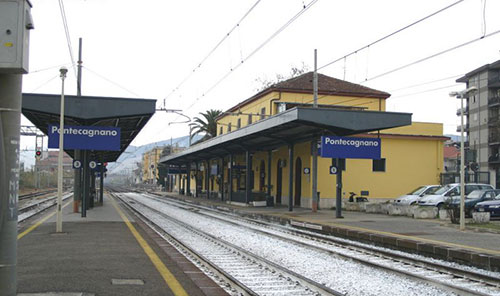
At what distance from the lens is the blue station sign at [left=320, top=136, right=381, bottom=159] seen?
73.9ft

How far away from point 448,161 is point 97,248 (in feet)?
260

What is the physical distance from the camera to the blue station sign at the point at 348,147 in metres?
22.5

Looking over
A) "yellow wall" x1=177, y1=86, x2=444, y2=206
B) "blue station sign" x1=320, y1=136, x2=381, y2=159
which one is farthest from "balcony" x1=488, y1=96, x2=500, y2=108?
"blue station sign" x1=320, y1=136, x2=381, y2=159

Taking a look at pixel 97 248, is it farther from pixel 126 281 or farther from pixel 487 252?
pixel 487 252

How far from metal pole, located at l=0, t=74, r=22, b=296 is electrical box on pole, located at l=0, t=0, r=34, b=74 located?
8.7 inches

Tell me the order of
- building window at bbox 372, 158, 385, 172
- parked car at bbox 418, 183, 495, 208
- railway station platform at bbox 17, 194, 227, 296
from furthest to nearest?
building window at bbox 372, 158, 385, 172
parked car at bbox 418, 183, 495, 208
railway station platform at bbox 17, 194, 227, 296

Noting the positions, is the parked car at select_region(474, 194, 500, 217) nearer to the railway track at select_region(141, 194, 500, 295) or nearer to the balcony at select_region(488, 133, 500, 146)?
the railway track at select_region(141, 194, 500, 295)

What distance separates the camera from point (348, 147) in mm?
22750

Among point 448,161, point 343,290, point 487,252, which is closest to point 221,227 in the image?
point 487,252

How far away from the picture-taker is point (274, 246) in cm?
1448

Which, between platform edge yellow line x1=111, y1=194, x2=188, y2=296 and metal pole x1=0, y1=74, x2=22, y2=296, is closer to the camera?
metal pole x1=0, y1=74, x2=22, y2=296

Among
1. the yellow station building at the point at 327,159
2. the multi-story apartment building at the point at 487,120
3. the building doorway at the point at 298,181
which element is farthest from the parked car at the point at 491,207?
the multi-story apartment building at the point at 487,120

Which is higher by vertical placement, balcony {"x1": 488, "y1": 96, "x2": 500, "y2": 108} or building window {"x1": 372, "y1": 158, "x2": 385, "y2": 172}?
balcony {"x1": 488, "y1": 96, "x2": 500, "y2": 108}

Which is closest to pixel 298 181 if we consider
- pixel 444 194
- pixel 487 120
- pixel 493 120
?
pixel 444 194
